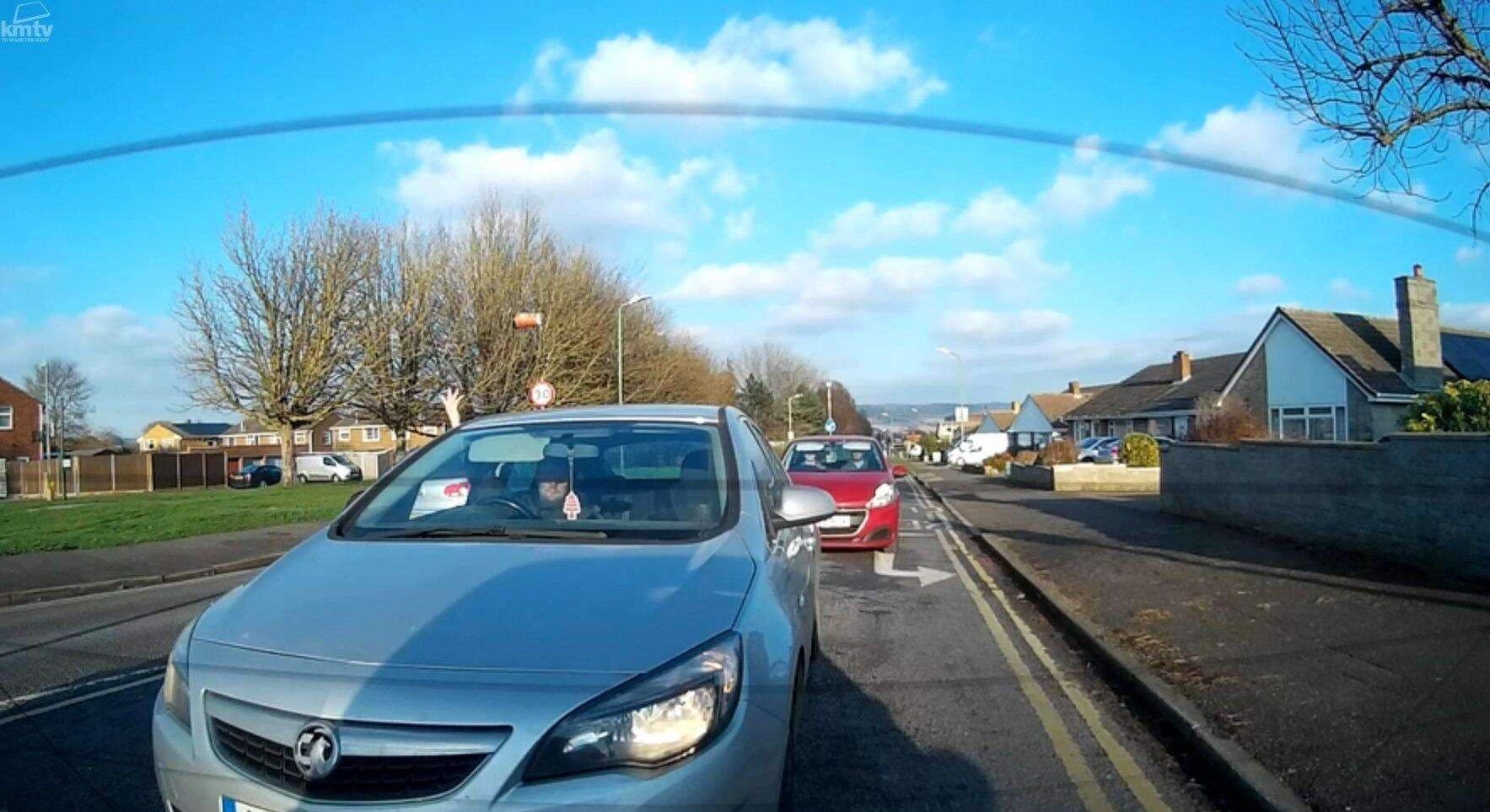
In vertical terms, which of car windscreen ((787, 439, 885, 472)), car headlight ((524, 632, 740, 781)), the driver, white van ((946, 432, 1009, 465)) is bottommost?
white van ((946, 432, 1009, 465))

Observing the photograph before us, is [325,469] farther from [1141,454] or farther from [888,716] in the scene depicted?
[888,716]

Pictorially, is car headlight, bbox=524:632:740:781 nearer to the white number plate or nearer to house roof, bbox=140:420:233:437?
the white number plate

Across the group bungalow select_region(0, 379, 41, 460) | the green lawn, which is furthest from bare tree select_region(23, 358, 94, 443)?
the green lawn

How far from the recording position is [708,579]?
10.00 ft

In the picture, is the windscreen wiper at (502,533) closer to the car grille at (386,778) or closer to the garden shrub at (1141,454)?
the car grille at (386,778)

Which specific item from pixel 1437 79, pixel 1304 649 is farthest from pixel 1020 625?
pixel 1437 79

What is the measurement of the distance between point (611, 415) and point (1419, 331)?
30.8 metres

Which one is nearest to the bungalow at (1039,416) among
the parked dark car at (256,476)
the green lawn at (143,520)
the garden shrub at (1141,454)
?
the garden shrub at (1141,454)

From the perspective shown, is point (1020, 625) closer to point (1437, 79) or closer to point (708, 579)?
point (1437, 79)

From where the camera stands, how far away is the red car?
38.1 feet

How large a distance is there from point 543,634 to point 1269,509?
11.4m

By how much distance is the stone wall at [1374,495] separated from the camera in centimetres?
772

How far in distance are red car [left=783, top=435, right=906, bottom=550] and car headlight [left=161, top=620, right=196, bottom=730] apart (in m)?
8.29

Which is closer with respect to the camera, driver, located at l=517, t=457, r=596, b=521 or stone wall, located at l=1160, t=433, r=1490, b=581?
driver, located at l=517, t=457, r=596, b=521
